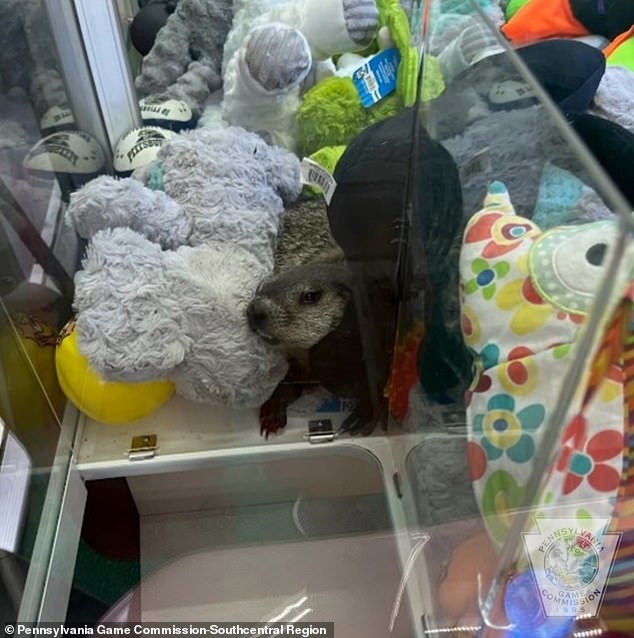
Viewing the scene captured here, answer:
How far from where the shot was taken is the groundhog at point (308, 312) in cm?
82

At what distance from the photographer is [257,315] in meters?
0.83

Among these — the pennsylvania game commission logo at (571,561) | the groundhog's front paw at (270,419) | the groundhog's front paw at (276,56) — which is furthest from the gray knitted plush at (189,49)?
the pennsylvania game commission logo at (571,561)

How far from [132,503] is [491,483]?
2.02 ft

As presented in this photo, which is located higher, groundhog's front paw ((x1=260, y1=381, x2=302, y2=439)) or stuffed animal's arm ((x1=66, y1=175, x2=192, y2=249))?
stuffed animal's arm ((x1=66, y1=175, x2=192, y2=249))

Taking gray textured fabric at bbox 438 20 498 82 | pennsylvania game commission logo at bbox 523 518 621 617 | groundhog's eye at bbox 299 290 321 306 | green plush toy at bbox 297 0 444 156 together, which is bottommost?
groundhog's eye at bbox 299 290 321 306

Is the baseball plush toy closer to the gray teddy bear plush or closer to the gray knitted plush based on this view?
the gray knitted plush

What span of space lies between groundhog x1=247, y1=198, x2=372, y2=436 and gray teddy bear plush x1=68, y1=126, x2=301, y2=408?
26mm

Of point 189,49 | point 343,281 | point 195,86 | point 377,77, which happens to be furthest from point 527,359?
point 189,49

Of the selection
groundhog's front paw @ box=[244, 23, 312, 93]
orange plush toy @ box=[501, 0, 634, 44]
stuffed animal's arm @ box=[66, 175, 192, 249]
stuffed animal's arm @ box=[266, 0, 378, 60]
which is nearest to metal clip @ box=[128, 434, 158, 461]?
stuffed animal's arm @ box=[66, 175, 192, 249]

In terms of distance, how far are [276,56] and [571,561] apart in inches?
30.6

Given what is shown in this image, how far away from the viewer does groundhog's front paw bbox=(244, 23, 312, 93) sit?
3.30 ft

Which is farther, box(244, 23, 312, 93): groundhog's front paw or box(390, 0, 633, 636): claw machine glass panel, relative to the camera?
box(244, 23, 312, 93): groundhog's front paw

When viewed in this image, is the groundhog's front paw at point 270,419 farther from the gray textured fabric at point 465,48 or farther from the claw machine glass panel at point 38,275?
the gray textured fabric at point 465,48

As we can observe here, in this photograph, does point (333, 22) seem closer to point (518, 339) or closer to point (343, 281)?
point (343, 281)
